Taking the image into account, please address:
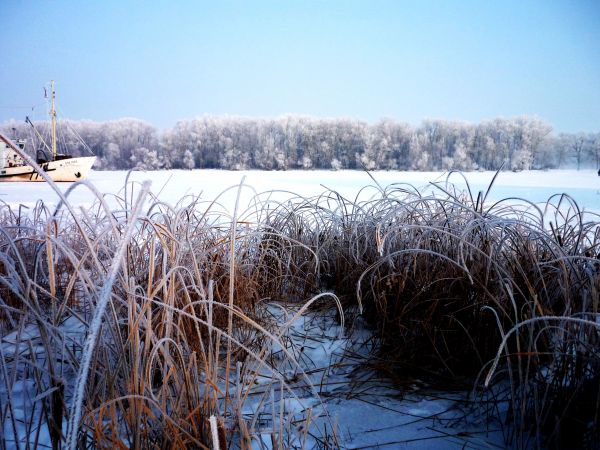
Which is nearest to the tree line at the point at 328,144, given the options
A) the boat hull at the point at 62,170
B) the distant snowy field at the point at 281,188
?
the boat hull at the point at 62,170

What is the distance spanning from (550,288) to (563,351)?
50 centimetres

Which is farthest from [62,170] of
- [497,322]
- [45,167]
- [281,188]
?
[497,322]

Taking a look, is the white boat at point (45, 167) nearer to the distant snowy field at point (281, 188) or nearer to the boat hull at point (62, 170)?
the boat hull at point (62, 170)

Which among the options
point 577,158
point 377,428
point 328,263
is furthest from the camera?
point 577,158

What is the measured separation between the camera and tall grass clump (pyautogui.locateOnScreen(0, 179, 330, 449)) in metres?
0.69

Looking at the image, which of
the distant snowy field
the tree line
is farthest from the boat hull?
the tree line

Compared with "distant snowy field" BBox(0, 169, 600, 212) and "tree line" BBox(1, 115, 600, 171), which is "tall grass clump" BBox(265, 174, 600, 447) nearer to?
"distant snowy field" BBox(0, 169, 600, 212)

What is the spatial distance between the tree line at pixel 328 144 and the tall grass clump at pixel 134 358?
32.7 metres

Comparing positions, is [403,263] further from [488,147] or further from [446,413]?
[488,147]

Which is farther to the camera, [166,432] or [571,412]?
[571,412]

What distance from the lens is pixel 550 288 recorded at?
1.33 m

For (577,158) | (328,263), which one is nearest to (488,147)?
(577,158)

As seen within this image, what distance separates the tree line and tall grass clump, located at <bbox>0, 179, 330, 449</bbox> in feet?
107

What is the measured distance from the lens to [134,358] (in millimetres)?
820
